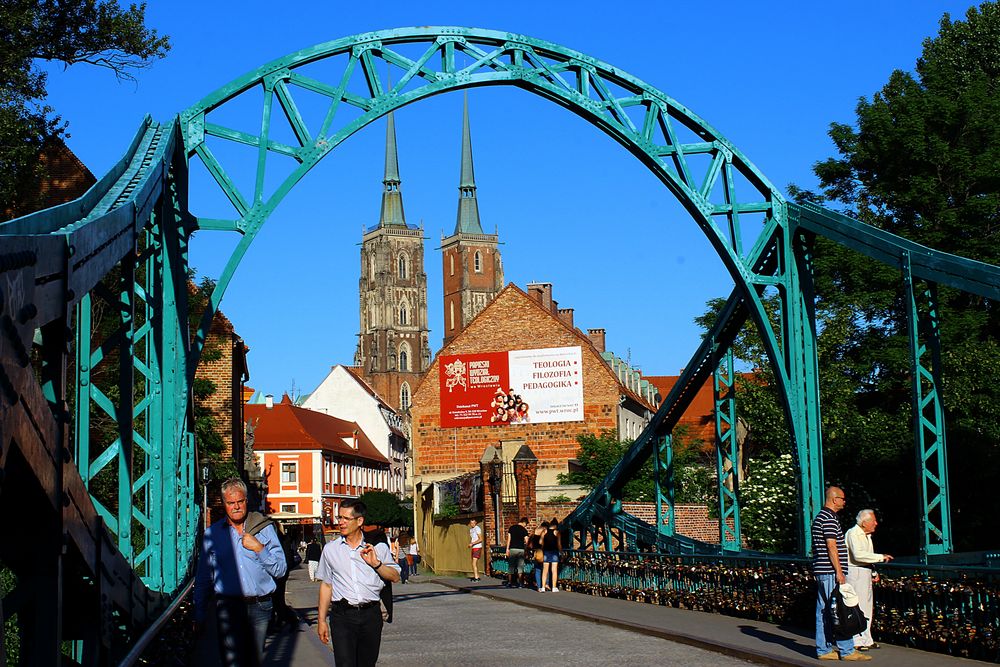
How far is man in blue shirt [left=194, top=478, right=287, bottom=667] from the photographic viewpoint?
28.9 feet

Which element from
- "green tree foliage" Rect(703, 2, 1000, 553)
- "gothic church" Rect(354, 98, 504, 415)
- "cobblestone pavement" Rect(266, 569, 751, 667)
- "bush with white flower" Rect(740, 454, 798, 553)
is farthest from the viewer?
"gothic church" Rect(354, 98, 504, 415)

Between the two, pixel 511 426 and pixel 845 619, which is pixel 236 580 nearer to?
pixel 845 619

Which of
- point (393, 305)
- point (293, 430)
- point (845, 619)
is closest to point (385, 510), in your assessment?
point (293, 430)

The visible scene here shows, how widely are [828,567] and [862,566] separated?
51 centimetres

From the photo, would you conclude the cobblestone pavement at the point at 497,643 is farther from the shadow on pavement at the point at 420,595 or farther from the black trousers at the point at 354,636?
the black trousers at the point at 354,636

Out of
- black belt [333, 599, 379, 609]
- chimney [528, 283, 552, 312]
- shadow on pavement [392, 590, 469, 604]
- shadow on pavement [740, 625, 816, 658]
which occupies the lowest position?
shadow on pavement [392, 590, 469, 604]

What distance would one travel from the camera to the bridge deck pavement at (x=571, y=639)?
1255cm

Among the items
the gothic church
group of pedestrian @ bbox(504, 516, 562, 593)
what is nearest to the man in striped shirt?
group of pedestrian @ bbox(504, 516, 562, 593)

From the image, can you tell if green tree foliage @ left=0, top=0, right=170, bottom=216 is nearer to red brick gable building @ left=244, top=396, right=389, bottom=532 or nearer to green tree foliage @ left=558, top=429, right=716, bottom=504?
green tree foliage @ left=558, top=429, right=716, bottom=504

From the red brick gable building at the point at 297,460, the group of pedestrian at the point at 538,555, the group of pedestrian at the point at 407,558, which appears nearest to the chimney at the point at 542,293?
the red brick gable building at the point at 297,460

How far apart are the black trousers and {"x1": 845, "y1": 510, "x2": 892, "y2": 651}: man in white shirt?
5.27 m

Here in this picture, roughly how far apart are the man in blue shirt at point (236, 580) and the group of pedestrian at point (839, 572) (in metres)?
5.43

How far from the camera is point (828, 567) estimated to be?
481 inches

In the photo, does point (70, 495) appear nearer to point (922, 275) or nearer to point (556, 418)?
point (922, 275)
